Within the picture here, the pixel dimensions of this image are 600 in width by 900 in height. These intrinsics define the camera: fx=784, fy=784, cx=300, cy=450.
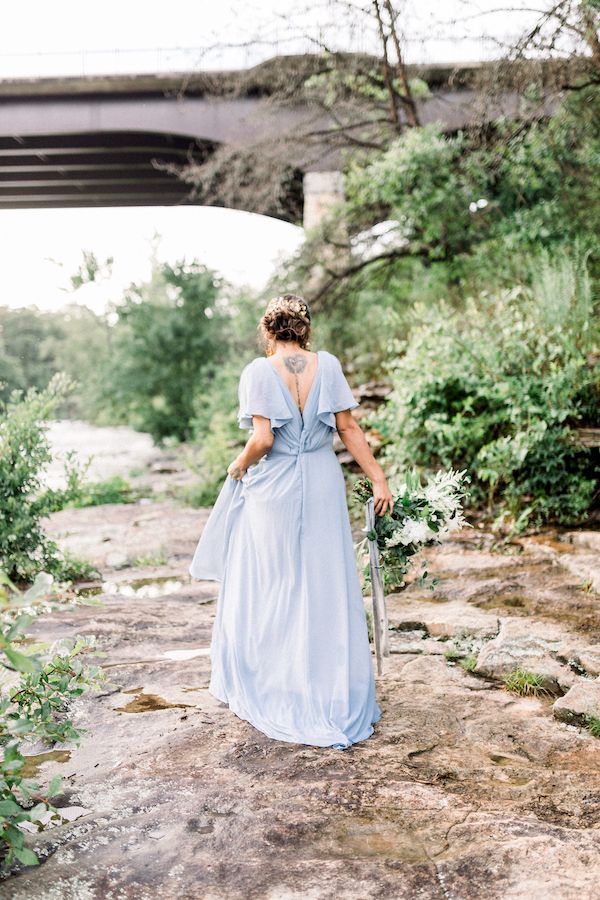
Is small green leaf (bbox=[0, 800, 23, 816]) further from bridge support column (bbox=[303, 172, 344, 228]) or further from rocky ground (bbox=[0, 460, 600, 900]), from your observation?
bridge support column (bbox=[303, 172, 344, 228])

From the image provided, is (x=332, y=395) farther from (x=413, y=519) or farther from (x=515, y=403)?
(x=515, y=403)

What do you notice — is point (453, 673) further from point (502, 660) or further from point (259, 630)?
point (259, 630)

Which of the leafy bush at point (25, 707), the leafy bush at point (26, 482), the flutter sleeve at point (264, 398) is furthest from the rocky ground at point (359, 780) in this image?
the flutter sleeve at point (264, 398)

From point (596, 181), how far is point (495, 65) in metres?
2.17

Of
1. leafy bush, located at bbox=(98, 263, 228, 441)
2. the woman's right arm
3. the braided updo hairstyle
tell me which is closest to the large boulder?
the woman's right arm

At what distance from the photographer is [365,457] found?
13.7 feet

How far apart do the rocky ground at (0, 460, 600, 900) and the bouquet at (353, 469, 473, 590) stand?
780mm

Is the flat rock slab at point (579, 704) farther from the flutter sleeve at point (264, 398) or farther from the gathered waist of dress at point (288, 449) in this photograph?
the flutter sleeve at point (264, 398)

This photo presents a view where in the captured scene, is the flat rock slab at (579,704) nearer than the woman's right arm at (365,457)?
Yes

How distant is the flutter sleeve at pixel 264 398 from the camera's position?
405cm

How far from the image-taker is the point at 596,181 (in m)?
10.4

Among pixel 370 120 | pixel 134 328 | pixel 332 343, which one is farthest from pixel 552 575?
pixel 134 328

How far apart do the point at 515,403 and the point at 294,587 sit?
4414 mm

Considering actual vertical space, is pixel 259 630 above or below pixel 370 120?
below
